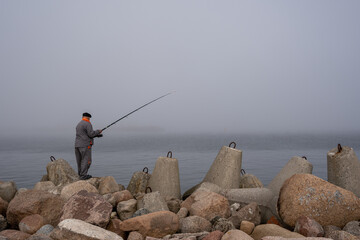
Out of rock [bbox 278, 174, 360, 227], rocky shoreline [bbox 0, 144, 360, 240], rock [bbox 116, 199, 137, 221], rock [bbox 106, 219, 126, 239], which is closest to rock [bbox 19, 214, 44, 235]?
rocky shoreline [bbox 0, 144, 360, 240]

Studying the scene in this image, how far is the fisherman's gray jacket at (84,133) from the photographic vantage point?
401 inches

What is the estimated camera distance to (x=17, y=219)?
666 cm

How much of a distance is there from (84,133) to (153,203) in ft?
14.5

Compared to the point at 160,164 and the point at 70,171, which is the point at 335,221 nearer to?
the point at 160,164

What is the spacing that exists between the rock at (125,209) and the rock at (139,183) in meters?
2.00

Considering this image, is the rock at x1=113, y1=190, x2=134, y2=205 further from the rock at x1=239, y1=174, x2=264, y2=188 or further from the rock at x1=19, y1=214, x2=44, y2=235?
the rock at x1=239, y1=174, x2=264, y2=188

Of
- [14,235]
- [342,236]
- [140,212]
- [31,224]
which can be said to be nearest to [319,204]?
[342,236]

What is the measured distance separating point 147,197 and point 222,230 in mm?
1781

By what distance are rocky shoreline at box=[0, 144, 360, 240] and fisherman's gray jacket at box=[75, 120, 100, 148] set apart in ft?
7.34

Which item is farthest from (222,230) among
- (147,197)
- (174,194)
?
(174,194)

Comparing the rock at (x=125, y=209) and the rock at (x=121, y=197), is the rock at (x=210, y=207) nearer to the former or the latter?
the rock at (x=125, y=209)

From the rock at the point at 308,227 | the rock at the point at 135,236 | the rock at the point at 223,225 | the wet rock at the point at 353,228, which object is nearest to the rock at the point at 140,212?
the rock at the point at 135,236

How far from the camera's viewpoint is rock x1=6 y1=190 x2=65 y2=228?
6516 mm

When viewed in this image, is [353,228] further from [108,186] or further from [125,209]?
[108,186]
